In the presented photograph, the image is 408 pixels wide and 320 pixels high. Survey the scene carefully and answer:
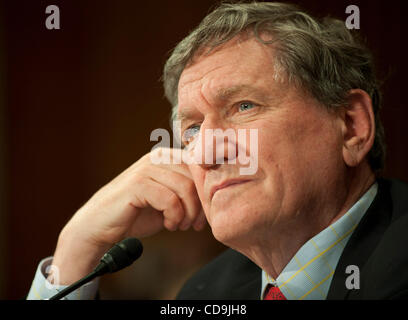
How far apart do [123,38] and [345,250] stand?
1016mm

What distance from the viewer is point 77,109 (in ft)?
5.47

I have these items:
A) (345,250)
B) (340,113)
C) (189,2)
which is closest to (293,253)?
(345,250)

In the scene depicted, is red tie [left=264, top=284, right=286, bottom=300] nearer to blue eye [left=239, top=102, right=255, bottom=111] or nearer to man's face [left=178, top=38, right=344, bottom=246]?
man's face [left=178, top=38, right=344, bottom=246]

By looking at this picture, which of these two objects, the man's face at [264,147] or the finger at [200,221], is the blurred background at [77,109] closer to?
the finger at [200,221]

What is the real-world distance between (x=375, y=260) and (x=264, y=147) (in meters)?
0.41

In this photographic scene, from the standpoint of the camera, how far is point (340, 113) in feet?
4.43

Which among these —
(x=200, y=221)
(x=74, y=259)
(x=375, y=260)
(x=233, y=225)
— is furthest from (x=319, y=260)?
(x=74, y=259)

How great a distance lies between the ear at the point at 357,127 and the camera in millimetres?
1342

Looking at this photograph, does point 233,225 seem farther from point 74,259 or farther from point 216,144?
point 74,259

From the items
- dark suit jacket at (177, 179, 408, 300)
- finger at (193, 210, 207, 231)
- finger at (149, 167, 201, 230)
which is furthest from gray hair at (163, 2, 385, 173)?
finger at (193, 210, 207, 231)

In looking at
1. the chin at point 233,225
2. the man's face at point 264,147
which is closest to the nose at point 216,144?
the man's face at point 264,147

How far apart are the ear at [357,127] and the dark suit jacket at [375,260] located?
0.17 meters

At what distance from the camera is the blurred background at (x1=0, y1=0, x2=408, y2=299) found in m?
1.64

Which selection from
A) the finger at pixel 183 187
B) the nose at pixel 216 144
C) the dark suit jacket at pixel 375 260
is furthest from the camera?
the finger at pixel 183 187
